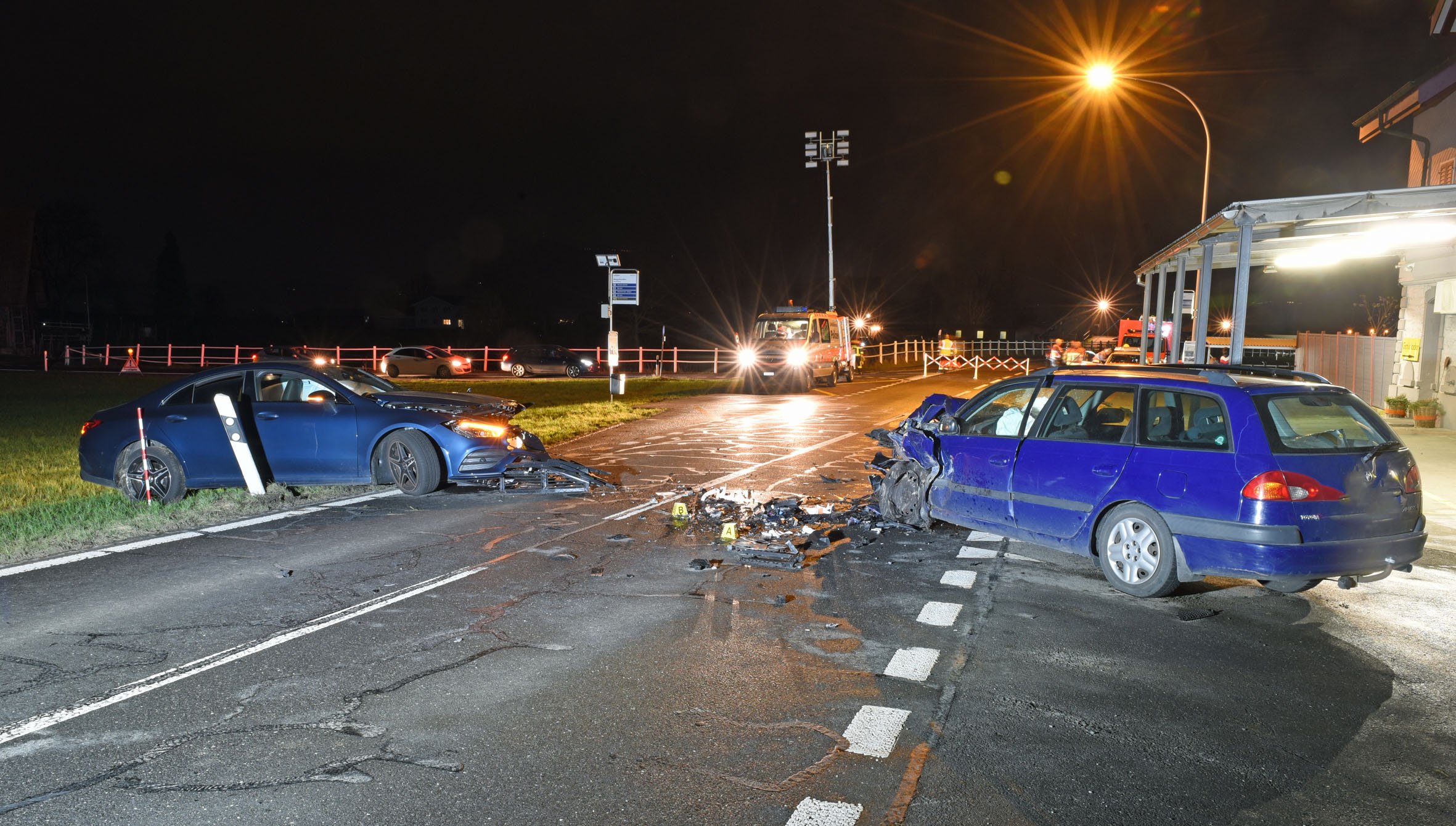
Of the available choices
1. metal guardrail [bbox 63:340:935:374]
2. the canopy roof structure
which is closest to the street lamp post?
metal guardrail [bbox 63:340:935:374]

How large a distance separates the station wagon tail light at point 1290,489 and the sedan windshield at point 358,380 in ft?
28.2

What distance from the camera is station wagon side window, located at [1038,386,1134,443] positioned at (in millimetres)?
7026

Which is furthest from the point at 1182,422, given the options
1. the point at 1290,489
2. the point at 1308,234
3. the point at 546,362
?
the point at 546,362

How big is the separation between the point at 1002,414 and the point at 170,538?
24.3 feet

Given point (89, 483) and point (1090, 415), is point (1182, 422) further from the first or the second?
point (89, 483)

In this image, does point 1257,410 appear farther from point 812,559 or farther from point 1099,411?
point 812,559

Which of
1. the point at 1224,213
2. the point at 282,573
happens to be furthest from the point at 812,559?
the point at 1224,213

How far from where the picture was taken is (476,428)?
10539 millimetres

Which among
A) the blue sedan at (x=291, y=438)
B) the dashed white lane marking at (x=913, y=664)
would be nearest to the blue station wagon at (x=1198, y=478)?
the dashed white lane marking at (x=913, y=664)

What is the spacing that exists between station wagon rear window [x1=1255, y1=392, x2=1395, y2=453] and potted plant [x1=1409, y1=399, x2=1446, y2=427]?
13.0 m

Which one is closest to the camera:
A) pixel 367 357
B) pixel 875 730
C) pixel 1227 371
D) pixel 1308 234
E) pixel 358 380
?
pixel 875 730

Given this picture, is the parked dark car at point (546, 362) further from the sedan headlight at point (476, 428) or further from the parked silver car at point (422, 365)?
the sedan headlight at point (476, 428)

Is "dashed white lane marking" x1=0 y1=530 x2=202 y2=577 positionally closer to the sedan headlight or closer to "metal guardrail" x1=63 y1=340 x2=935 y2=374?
the sedan headlight

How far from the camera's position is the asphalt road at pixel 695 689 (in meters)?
3.76
